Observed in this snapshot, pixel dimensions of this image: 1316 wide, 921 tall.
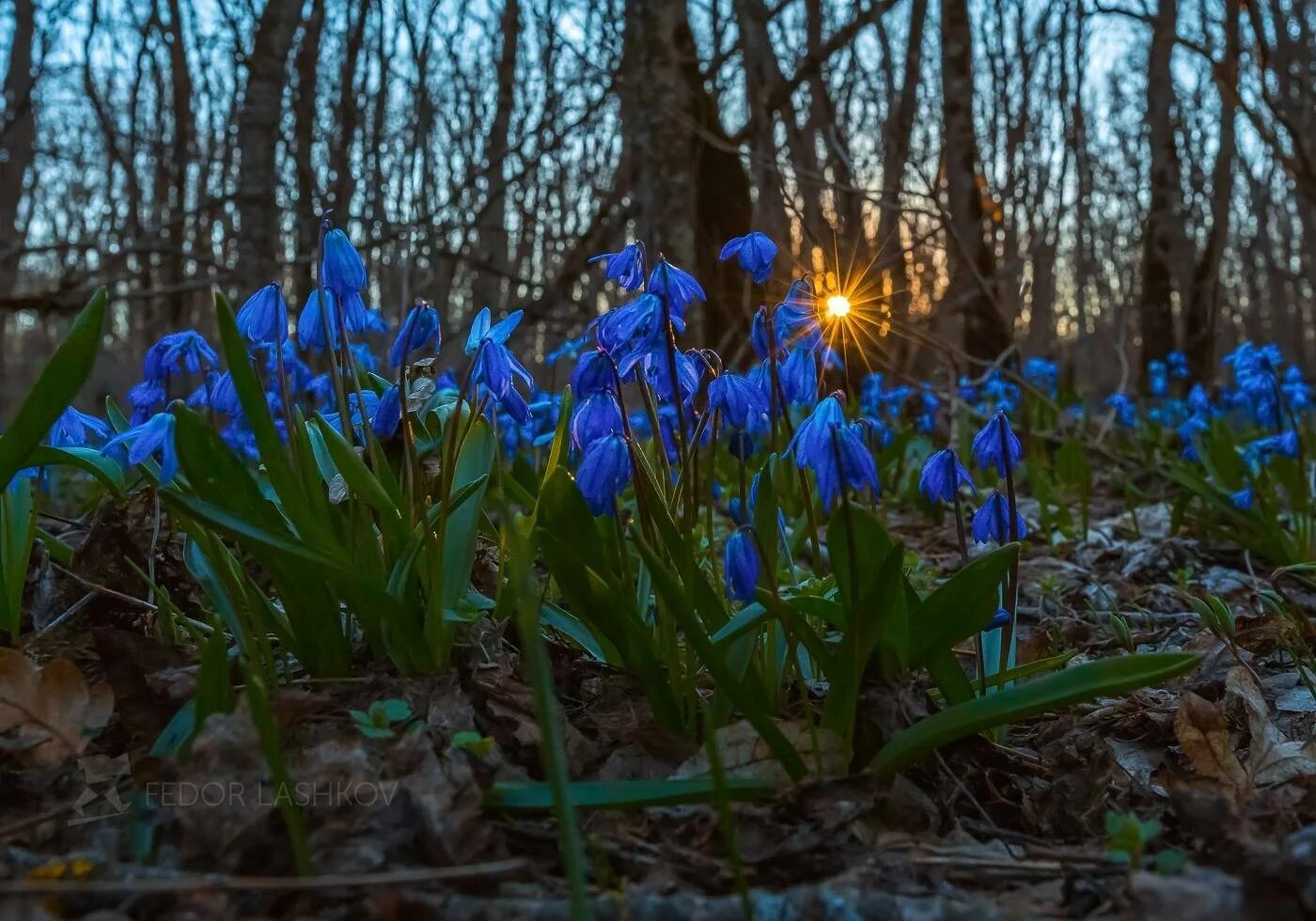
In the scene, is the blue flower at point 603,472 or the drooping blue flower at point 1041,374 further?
the drooping blue flower at point 1041,374

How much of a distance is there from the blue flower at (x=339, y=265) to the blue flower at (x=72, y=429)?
650 millimetres

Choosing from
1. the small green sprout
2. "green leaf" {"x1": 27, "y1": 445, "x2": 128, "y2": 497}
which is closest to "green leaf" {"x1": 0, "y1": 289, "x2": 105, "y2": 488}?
"green leaf" {"x1": 27, "y1": 445, "x2": 128, "y2": 497}

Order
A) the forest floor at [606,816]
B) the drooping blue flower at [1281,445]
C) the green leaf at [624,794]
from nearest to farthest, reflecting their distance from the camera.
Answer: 1. the forest floor at [606,816]
2. the green leaf at [624,794]
3. the drooping blue flower at [1281,445]

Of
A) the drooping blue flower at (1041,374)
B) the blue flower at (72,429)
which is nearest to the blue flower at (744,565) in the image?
the blue flower at (72,429)

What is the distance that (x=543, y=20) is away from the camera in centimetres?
892

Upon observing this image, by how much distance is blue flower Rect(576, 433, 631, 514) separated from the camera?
155 cm

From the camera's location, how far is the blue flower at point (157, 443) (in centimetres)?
159

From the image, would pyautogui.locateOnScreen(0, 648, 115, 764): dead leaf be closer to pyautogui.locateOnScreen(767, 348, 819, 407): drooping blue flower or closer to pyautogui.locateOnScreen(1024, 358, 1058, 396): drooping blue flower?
pyautogui.locateOnScreen(767, 348, 819, 407): drooping blue flower

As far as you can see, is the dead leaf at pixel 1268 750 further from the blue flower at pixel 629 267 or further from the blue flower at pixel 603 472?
the blue flower at pixel 629 267

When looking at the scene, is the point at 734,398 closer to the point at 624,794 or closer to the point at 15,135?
the point at 624,794

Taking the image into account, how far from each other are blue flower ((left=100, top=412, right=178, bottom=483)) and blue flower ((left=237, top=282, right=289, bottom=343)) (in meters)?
0.22

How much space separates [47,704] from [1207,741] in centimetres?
189

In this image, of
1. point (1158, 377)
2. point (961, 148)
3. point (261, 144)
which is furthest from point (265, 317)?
point (1158, 377)

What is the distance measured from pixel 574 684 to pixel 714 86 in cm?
798
